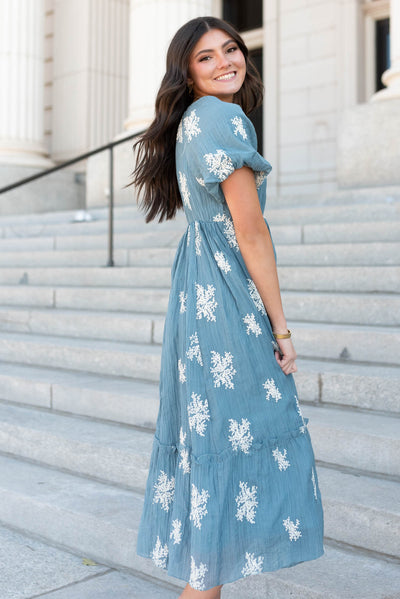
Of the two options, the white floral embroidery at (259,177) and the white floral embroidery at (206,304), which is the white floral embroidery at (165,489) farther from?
the white floral embroidery at (259,177)

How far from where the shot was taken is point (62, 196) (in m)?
11.7

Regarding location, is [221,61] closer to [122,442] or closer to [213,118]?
[213,118]

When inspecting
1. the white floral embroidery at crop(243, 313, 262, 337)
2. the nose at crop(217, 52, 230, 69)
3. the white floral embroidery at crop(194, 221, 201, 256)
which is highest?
the nose at crop(217, 52, 230, 69)

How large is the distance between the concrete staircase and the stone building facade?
3.36m

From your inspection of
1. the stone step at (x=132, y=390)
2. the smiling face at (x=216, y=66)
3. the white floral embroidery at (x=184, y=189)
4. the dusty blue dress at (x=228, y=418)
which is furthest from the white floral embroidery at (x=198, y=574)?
the stone step at (x=132, y=390)

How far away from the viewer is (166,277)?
18.7 ft

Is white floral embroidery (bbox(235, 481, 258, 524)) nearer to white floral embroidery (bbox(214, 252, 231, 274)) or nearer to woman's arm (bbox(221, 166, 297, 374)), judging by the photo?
woman's arm (bbox(221, 166, 297, 374))

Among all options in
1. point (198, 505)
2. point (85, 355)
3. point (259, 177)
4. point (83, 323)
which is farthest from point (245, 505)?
point (83, 323)

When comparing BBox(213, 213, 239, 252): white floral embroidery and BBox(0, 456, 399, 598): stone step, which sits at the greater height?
BBox(213, 213, 239, 252): white floral embroidery

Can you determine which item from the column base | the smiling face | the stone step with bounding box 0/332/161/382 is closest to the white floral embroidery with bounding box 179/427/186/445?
the smiling face

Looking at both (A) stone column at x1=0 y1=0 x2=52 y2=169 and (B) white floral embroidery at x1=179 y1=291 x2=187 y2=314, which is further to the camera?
(A) stone column at x1=0 y1=0 x2=52 y2=169

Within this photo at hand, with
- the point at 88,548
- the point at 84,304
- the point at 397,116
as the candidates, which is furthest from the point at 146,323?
the point at 397,116

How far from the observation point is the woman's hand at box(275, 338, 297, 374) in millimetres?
1936

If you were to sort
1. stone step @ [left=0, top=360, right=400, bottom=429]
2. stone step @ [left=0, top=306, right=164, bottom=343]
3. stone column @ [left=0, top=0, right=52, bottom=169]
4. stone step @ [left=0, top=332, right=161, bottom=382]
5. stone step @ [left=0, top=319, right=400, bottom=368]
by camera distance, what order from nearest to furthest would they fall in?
1. stone step @ [left=0, top=360, right=400, bottom=429]
2. stone step @ [left=0, top=319, right=400, bottom=368]
3. stone step @ [left=0, top=332, right=161, bottom=382]
4. stone step @ [left=0, top=306, right=164, bottom=343]
5. stone column @ [left=0, top=0, right=52, bottom=169]
